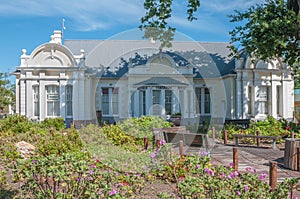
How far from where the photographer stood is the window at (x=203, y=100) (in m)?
21.2

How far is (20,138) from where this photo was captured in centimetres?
1066

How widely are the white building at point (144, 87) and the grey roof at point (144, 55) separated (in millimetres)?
88

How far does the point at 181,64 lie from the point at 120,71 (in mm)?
4626

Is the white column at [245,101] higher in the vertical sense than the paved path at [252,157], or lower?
higher

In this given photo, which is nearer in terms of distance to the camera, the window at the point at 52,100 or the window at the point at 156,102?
the window at the point at 52,100

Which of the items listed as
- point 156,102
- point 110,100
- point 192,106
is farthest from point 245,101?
point 110,100

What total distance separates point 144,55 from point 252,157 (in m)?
13.9

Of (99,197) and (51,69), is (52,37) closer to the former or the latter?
(51,69)

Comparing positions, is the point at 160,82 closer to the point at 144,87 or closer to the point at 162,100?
the point at 144,87

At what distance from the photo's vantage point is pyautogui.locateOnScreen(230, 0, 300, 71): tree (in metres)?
12.5

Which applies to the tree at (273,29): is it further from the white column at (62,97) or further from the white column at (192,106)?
the white column at (62,97)

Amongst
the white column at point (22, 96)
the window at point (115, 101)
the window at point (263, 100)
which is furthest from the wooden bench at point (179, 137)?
the white column at point (22, 96)

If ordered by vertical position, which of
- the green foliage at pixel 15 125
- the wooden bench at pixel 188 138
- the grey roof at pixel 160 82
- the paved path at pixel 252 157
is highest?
the grey roof at pixel 160 82

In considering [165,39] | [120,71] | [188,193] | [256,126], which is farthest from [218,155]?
[120,71]
